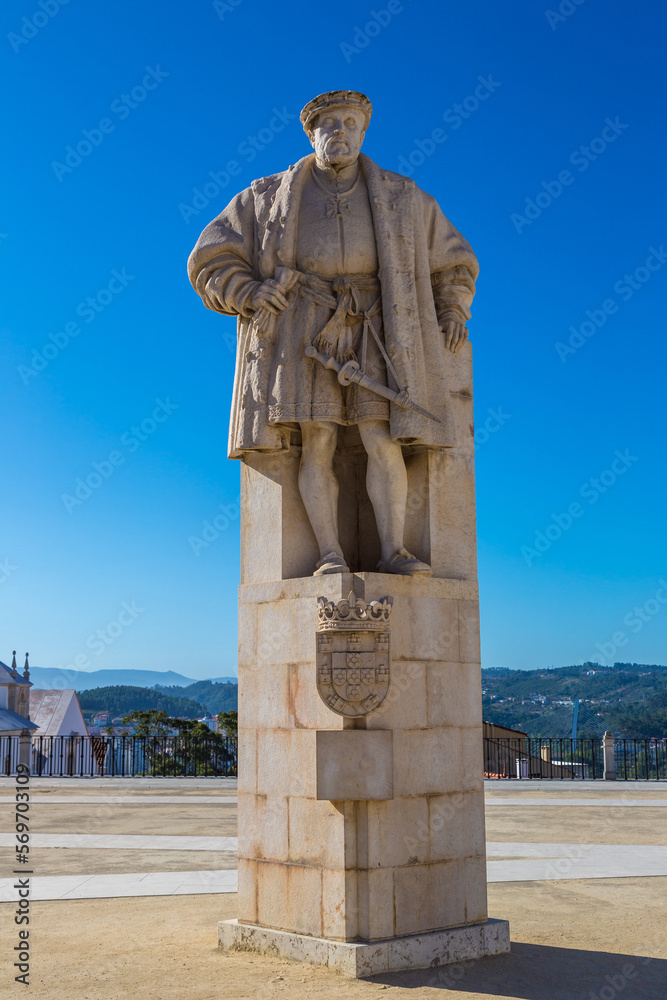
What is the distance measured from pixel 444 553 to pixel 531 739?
18.0 m

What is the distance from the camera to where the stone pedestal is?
5949mm

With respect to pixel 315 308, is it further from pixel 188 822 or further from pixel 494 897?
pixel 188 822

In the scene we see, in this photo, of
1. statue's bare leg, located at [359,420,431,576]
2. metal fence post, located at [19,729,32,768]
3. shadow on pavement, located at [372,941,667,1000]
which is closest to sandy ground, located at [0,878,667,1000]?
shadow on pavement, located at [372,941,667,1000]

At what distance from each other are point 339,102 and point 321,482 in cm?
292

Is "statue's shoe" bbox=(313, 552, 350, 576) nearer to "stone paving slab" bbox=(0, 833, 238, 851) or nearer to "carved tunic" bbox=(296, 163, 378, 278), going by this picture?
"carved tunic" bbox=(296, 163, 378, 278)

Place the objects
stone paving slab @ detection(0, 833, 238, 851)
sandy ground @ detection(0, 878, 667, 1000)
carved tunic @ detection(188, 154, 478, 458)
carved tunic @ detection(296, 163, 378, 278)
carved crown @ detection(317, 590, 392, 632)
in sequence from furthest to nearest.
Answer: stone paving slab @ detection(0, 833, 238, 851)
carved tunic @ detection(296, 163, 378, 278)
carved tunic @ detection(188, 154, 478, 458)
carved crown @ detection(317, 590, 392, 632)
sandy ground @ detection(0, 878, 667, 1000)

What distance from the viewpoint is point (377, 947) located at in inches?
226

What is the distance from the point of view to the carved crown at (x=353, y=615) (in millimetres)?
6094

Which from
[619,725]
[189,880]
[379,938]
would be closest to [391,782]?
[379,938]

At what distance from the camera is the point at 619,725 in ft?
183

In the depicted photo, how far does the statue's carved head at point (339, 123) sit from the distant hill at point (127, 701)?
312ft

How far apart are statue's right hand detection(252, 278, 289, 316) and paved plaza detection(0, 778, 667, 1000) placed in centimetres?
455

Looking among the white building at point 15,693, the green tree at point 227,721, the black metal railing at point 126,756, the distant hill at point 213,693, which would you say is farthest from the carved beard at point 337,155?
the distant hill at point 213,693

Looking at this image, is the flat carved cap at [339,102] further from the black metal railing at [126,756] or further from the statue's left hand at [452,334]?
the black metal railing at [126,756]
